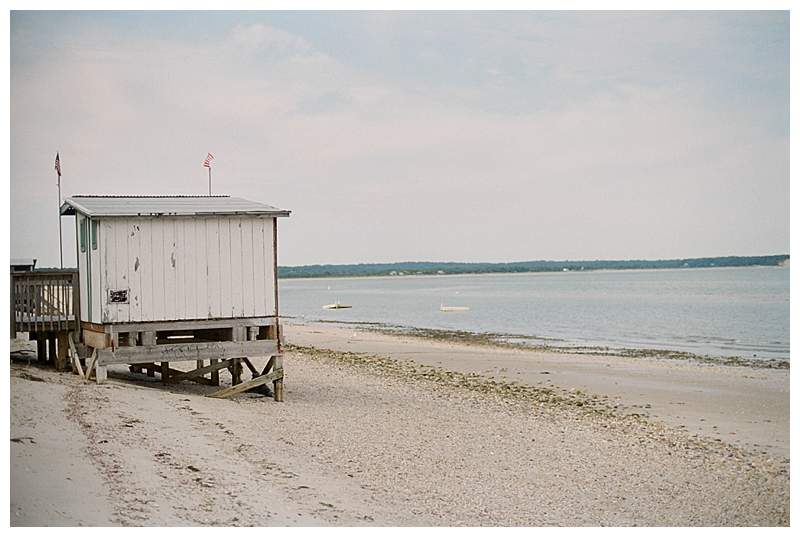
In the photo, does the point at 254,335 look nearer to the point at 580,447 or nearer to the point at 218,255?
the point at 218,255

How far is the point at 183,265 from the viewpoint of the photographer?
1167 cm

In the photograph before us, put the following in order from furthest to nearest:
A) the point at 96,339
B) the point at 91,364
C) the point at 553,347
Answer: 1. the point at 553,347
2. the point at 91,364
3. the point at 96,339

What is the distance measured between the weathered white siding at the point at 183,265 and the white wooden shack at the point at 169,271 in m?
0.01

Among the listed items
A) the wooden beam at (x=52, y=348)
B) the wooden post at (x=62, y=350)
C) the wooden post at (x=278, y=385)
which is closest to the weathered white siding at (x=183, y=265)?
the wooden post at (x=278, y=385)

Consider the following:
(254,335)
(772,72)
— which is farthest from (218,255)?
(772,72)

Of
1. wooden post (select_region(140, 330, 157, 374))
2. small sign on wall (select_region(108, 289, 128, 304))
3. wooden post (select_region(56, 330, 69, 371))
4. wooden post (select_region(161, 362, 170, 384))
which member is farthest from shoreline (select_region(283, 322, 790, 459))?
wooden post (select_region(56, 330, 69, 371))

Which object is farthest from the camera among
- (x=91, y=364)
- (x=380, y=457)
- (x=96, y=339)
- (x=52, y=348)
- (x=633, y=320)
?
(x=633, y=320)

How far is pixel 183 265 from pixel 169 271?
192 mm

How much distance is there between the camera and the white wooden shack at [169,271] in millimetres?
11523

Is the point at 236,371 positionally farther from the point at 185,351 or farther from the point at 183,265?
the point at 183,265

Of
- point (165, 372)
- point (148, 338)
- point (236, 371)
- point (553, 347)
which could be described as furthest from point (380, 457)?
point (553, 347)

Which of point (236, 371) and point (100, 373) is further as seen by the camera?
point (236, 371)

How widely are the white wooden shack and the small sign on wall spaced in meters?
0.01
